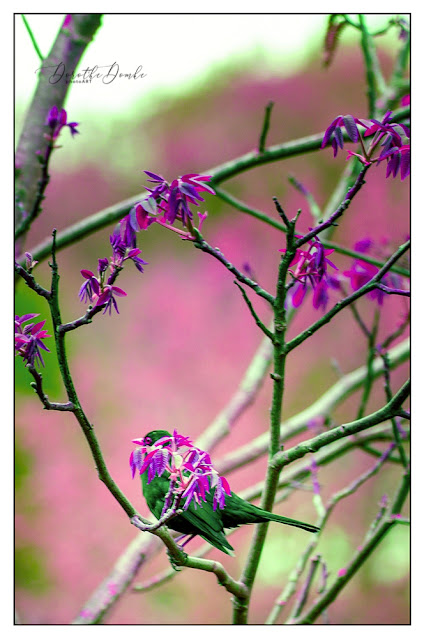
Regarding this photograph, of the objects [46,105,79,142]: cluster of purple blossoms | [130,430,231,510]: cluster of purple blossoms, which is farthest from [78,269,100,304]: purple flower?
[46,105,79,142]: cluster of purple blossoms

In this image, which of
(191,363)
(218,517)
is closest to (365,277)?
(218,517)

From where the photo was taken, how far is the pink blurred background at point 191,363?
2.11 metres

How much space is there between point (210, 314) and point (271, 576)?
3.04ft

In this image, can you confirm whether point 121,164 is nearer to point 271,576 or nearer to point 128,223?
point 271,576

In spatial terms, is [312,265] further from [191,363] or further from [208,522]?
[191,363]

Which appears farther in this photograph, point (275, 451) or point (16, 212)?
point (16, 212)

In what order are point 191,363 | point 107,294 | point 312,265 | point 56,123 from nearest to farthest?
point 107,294
point 312,265
point 56,123
point 191,363

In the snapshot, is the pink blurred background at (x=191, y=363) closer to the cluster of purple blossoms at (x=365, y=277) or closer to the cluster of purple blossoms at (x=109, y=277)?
the cluster of purple blossoms at (x=365, y=277)

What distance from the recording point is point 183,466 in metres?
0.63

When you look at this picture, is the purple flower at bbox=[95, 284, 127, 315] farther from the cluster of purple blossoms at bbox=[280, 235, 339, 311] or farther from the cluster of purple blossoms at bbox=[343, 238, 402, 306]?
the cluster of purple blossoms at bbox=[343, 238, 402, 306]

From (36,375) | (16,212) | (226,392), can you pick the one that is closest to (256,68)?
(226,392)

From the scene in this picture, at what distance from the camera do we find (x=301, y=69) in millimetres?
2332

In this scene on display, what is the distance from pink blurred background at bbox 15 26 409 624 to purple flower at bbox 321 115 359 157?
1.39m

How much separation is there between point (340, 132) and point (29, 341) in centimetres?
42
